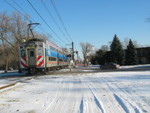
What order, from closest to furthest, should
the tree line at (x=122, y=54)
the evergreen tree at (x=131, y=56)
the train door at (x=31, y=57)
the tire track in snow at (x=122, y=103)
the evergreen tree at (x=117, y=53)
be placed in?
the tire track in snow at (x=122, y=103)
the train door at (x=31, y=57)
the evergreen tree at (x=131, y=56)
the tree line at (x=122, y=54)
the evergreen tree at (x=117, y=53)

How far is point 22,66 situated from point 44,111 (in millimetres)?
15056

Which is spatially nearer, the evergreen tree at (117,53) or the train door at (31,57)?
the train door at (31,57)

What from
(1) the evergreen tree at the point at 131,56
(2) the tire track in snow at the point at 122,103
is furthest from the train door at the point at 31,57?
(1) the evergreen tree at the point at 131,56

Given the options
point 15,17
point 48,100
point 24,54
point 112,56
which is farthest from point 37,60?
point 112,56

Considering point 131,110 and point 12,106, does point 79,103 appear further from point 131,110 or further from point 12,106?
point 12,106

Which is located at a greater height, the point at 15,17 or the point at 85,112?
the point at 15,17

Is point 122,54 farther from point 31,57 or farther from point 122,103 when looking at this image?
point 122,103

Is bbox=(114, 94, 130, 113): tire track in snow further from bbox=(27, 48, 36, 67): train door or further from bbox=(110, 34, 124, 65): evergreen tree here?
bbox=(110, 34, 124, 65): evergreen tree

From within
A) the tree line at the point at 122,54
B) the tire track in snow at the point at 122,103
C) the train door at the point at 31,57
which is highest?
the tree line at the point at 122,54

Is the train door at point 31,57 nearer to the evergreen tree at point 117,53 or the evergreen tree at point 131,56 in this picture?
the evergreen tree at point 117,53

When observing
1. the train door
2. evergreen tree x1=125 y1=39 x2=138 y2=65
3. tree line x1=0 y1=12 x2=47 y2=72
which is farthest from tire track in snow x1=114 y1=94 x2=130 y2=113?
evergreen tree x1=125 y1=39 x2=138 y2=65

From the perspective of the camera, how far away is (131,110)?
498cm

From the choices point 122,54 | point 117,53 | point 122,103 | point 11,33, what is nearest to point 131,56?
point 122,54

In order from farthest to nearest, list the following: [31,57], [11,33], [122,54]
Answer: [122,54] → [11,33] → [31,57]
